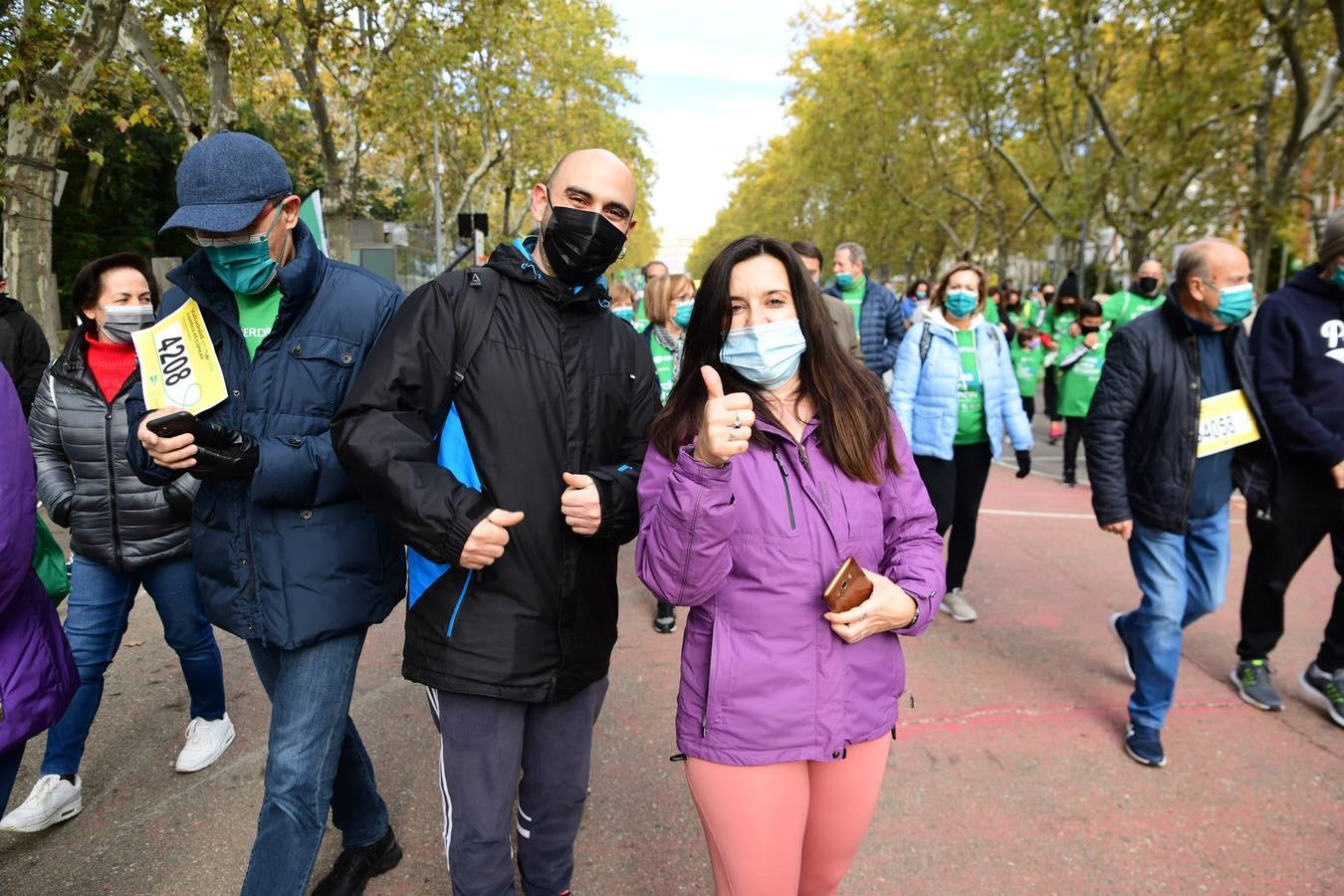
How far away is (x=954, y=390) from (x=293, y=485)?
3.59m

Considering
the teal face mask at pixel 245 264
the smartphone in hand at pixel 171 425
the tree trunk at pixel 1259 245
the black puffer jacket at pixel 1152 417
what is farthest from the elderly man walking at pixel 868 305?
the tree trunk at pixel 1259 245

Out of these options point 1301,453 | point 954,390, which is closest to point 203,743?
point 954,390

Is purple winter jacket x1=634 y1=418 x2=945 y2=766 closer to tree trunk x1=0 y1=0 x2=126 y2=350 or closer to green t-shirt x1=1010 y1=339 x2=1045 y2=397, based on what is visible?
tree trunk x1=0 y1=0 x2=126 y2=350

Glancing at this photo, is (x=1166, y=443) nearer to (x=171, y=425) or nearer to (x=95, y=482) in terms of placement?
(x=171, y=425)

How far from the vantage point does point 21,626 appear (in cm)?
187

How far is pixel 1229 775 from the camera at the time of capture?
10.7ft

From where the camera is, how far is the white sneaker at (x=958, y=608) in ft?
16.0

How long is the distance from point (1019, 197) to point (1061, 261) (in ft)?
42.4

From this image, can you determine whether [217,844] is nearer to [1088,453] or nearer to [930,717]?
[930,717]

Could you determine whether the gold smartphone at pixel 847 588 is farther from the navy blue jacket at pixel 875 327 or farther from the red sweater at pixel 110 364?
the navy blue jacket at pixel 875 327

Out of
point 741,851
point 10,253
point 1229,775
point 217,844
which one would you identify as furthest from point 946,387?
point 10,253

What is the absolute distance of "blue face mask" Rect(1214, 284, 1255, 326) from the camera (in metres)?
3.15

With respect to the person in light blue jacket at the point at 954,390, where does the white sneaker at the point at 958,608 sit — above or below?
below

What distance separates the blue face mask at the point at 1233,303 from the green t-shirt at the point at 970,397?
1559 mm
